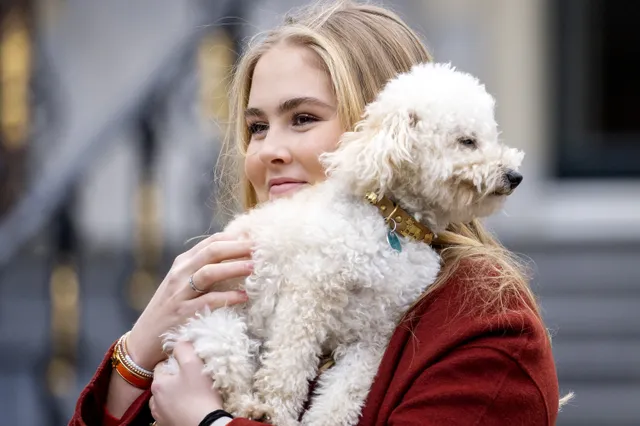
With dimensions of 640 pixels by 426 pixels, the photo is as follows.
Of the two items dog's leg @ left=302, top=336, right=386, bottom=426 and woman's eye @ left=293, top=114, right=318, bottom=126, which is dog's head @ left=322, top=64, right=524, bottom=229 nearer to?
woman's eye @ left=293, top=114, right=318, bottom=126

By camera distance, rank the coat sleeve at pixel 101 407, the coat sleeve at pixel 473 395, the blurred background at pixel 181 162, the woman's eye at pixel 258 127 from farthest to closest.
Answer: the blurred background at pixel 181 162
the woman's eye at pixel 258 127
the coat sleeve at pixel 101 407
the coat sleeve at pixel 473 395

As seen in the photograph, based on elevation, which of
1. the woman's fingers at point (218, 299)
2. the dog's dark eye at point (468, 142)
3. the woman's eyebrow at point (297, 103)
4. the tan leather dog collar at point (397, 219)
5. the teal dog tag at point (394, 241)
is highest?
the dog's dark eye at point (468, 142)

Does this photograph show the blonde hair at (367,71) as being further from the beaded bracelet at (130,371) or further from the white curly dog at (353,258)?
the beaded bracelet at (130,371)

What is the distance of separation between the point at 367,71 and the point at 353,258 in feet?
1.84

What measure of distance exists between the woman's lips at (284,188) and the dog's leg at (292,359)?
0.38 metres

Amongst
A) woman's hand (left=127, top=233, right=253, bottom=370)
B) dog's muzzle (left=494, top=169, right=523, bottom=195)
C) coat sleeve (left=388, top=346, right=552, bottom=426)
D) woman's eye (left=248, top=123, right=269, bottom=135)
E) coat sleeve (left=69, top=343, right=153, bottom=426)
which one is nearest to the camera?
coat sleeve (left=388, top=346, right=552, bottom=426)

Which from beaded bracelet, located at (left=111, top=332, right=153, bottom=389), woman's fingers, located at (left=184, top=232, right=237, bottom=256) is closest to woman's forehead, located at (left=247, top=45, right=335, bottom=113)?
woman's fingers, located at (left=184, top=232, right=237, bottom=256)

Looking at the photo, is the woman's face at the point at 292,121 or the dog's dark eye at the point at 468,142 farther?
the woman's face at the point at 292,121

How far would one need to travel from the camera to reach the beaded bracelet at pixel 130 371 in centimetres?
257

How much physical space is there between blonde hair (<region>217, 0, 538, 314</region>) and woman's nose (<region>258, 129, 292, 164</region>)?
156 millimetres

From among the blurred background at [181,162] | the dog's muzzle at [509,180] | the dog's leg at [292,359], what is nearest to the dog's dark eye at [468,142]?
the dog's muzzle at [509,180]

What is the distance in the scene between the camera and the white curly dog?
89.9 inches

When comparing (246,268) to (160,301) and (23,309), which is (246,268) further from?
(23,309)

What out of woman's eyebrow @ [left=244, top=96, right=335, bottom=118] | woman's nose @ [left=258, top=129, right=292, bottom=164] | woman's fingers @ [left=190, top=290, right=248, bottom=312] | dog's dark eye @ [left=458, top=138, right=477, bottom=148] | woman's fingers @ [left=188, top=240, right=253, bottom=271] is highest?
dog's dark eye @ [left=458, top=138, right=477, bottom=148]
